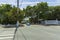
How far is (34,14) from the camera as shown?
8381 centimetres

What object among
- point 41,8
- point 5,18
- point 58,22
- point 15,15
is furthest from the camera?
point 41,8

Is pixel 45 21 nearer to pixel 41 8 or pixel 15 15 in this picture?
pixel 41 8

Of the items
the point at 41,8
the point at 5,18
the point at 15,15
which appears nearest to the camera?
the point at 15,15

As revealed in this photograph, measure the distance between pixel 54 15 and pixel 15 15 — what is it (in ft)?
84.6

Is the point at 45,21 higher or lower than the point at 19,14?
lower

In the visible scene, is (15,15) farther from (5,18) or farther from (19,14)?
(5,18)

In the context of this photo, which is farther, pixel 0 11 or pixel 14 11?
pixel 0 11

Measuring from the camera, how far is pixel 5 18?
199 ft

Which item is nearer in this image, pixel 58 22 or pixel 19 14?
pixel 19 14

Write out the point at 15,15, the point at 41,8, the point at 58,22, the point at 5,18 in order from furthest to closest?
1. the point at 41,8
2. the point at 58,22
3. the point at 5,18
4. the point at 15,15

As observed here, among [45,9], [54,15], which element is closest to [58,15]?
[54,15]

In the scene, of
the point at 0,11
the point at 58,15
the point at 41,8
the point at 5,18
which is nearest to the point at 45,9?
the point at 41,8

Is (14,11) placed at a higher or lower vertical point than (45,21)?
higher

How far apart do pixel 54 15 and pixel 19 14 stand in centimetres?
2497
